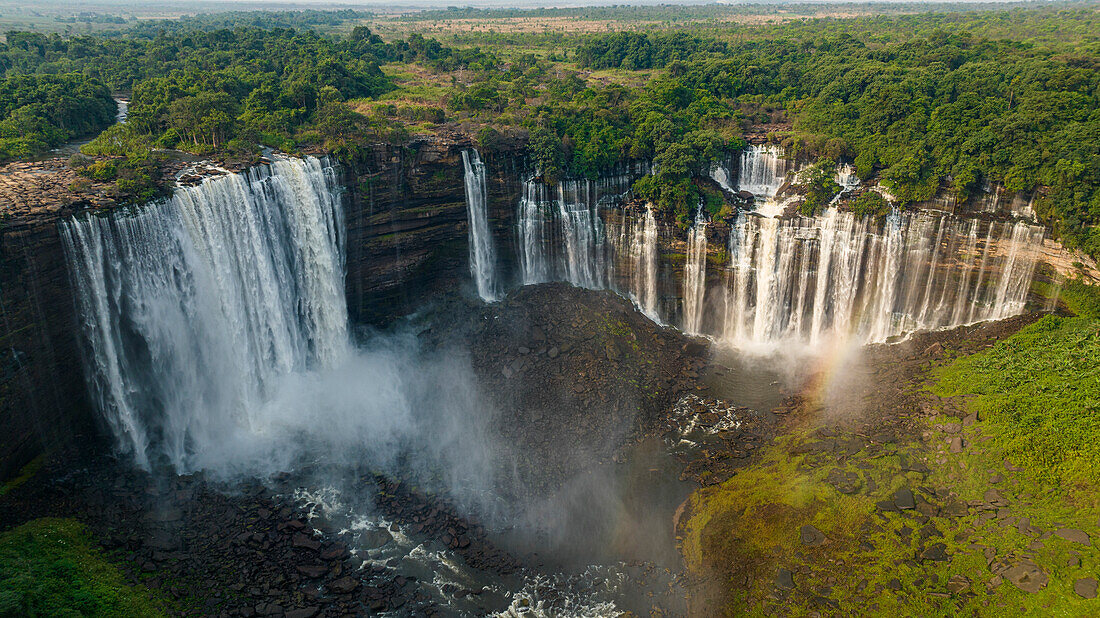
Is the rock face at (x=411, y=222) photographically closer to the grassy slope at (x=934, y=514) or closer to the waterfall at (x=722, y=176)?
the waterfall at (x=722, y=176)

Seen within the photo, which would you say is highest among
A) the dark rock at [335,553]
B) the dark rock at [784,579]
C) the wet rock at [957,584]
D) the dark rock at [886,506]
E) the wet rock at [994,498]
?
the wet rock at [994,498]

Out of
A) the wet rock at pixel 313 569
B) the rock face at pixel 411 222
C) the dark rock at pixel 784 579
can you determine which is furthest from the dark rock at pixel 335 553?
the dark rock at pixel 784 579

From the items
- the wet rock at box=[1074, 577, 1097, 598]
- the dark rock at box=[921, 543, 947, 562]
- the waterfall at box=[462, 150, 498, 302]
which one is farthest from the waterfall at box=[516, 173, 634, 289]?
the wet rock at box=[1074, 577, 1097, 598]

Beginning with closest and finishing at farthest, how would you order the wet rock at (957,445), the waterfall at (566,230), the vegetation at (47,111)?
1. the wet rock at (957,445)
2. the vegetation at (47,111)
3. the waterfall at (566,230)

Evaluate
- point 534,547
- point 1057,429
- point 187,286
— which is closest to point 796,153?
point 1057,429

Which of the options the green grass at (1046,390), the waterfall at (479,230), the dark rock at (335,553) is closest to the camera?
the dark rock at (335,553)

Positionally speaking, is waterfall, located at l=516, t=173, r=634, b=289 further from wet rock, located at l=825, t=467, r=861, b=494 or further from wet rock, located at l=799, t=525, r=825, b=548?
wet rock, located at l=799, t=525, r=825, b=548

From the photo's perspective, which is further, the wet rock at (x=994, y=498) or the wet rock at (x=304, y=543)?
the wet rock at (x=994, y=498)

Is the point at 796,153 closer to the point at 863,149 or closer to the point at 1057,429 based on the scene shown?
the point at 863,149

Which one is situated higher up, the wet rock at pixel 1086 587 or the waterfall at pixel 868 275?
the waterfall at pixel 868 275
